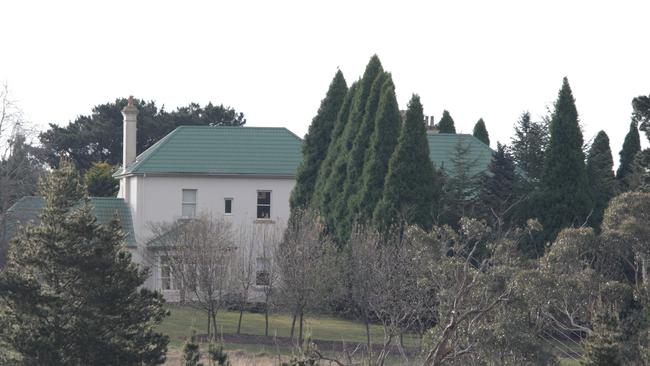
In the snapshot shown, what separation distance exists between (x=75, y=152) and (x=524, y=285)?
183ft

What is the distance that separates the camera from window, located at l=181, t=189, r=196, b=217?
52.7m

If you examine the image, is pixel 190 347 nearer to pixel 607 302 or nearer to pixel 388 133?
pixel 607 302

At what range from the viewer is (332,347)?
36000 millimetres

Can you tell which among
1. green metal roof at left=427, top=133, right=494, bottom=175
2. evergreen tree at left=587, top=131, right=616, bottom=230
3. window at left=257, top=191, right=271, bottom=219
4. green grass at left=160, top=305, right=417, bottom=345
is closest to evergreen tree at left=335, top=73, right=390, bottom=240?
green grass at left=160, top=305, right=417, bottom=345

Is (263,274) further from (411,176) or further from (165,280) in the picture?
(165,280)

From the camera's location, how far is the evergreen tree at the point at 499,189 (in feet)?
140

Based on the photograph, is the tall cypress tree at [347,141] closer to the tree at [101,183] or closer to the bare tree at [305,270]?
the bare tree at [305,270]

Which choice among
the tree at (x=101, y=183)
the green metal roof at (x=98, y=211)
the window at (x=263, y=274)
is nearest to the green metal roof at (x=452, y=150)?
the window at (x=263, y=274)

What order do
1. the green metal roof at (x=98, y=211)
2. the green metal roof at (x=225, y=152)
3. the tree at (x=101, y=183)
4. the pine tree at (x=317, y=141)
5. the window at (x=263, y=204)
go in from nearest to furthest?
the pine tree at (x=317, y=141), the green metal roof at (x=98, y=211), the green metal roof at (x=225, y=152), the window at (x=263, y=204), the tree at (x=101, y=183)

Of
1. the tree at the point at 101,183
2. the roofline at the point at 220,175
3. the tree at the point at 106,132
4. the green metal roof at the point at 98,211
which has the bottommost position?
the green metal roof at the point at 98,211

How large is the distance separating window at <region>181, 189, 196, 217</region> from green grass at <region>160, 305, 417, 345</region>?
648 cm

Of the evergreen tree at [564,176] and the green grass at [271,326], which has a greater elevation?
the evergreen tree at [564,176]

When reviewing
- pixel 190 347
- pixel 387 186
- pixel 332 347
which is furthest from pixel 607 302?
pixel 387 186

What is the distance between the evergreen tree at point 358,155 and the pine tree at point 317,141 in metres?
3.76
